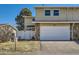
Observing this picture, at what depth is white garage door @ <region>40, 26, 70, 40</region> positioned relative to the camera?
23.9m

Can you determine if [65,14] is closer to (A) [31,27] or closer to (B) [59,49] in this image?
(A) [31,27]

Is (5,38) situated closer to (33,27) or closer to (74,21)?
(33,27)

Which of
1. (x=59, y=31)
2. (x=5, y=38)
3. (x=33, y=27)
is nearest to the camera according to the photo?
(x=5, y=38)

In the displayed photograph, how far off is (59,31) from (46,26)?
155cm

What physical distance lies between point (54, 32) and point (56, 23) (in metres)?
1.08

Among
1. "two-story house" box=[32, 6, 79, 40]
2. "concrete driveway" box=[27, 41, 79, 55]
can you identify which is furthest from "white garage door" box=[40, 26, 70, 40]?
"concrete driveway" box=[27, 41, 79, 55]

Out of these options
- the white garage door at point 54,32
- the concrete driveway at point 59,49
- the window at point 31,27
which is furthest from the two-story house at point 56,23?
the concrete driveway at point 59,49

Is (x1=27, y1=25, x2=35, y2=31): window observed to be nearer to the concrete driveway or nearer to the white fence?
the white fence

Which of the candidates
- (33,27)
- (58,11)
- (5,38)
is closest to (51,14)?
(58,11)

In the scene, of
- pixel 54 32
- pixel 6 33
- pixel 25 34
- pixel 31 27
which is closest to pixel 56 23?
pixel 54 32

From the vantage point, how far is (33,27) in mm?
26234

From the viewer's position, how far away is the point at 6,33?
23.1m

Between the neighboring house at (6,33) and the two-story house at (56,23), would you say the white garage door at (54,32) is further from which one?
the neighboring house at (6,33)

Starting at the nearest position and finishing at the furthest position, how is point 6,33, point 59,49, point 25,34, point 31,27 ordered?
point 59,49, point 6,33, point 25,34, point 31,27
